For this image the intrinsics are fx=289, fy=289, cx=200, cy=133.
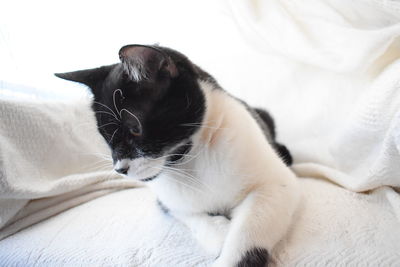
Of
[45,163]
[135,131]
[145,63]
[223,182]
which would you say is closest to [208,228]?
[223,182]

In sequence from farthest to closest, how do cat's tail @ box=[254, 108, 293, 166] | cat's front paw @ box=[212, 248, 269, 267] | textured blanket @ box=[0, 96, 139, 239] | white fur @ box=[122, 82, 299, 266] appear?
1. cat's tail @ box=[254, 108, 293, 166]
2. textured blanket @ box=[0, 96, 139, 239]
3. white fur @ box=[122, 82, 299, 266]
4. cat's front paw @ box=[212, 248, 269, 267]

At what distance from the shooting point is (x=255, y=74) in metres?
1.37

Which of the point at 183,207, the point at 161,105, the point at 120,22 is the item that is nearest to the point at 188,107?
the point at 161,105

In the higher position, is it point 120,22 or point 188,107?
point 120,22

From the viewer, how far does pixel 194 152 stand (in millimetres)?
732

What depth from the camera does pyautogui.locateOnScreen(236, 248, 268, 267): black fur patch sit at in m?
0.56

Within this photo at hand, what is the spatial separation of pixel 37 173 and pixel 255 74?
99 centimetres

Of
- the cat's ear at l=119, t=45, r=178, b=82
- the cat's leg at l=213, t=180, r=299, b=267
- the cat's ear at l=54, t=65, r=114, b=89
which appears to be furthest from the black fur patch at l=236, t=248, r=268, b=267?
the cat's ear at l=54, t=65, r=114, b=89

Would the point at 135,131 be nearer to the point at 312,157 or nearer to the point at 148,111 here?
the point at 148,111

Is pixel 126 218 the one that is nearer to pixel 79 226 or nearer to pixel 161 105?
pixel 79 226

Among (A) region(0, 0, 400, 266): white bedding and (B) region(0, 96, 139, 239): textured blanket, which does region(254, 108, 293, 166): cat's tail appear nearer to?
(A) region(0, 0, 400, 266): white bedding

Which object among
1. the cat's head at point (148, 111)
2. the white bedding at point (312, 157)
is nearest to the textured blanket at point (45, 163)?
the white bedding at point (312, 157)

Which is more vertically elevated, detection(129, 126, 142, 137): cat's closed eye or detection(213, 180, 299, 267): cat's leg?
detection(129, 126, 142, 137): cat's closed eye

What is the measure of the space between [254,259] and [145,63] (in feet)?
1.52
